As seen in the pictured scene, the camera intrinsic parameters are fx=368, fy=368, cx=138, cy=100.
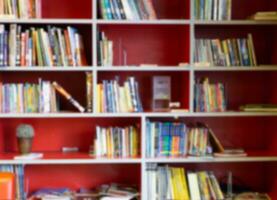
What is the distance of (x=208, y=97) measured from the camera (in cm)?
270

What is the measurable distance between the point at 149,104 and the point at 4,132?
115 centimetres

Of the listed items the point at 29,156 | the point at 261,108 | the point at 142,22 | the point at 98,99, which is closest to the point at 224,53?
the point at 261,108

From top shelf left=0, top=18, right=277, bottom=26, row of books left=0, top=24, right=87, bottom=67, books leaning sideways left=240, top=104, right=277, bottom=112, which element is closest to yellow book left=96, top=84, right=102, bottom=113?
row of books left=0, top=24, right=87, bottom=67

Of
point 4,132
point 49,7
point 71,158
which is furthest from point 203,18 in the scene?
point 4,132

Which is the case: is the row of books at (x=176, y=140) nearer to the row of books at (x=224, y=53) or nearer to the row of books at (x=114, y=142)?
the row of books at (x=114, y=142)

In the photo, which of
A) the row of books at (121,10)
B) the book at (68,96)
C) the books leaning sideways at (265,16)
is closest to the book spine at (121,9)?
the row of books at (121,10)

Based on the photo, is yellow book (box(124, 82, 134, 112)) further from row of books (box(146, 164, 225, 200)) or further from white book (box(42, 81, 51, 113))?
white book (box(42, 81, 51, 113))

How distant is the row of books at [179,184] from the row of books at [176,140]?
0.13m

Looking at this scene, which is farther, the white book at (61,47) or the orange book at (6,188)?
the white book at (61,47)

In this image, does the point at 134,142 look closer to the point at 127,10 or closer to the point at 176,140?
the point at 176,140

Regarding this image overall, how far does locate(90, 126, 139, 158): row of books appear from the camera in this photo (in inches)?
106

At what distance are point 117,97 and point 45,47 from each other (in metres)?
0.62

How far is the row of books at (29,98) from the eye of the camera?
260 centimetres

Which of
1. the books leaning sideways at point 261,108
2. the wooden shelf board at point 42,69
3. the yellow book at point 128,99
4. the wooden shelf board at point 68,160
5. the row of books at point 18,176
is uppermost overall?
the wooden shelf board at point 42,69
